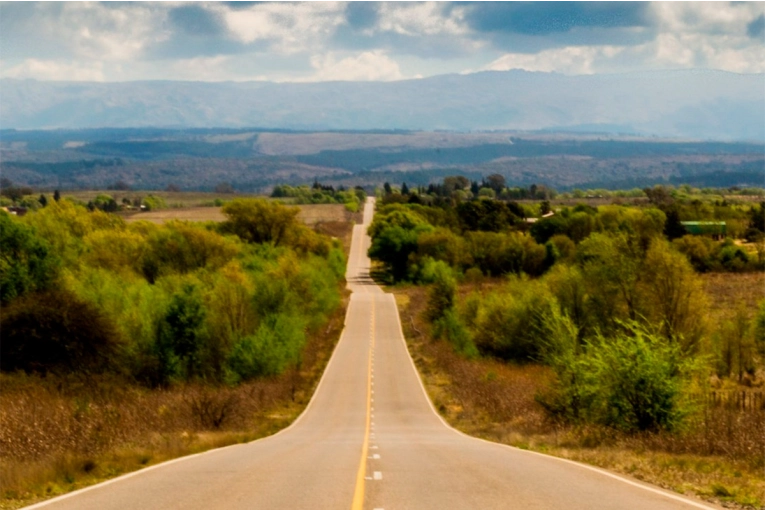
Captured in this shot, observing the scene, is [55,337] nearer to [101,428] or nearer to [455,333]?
[101,428]

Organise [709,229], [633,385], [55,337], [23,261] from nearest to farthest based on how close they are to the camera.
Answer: [633,385], [55,337], [23,261], [709,229]

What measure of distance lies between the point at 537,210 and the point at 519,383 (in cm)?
13106

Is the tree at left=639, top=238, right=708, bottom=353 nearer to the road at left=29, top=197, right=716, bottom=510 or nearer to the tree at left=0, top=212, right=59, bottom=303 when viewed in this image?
the road at left=29, top=197, right=716, bottom=510

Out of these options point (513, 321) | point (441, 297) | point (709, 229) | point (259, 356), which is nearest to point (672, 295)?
point (513, 321)

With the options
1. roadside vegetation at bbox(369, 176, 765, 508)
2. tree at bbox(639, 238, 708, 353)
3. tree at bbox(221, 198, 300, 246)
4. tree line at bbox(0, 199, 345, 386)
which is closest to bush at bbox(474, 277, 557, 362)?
roadside vegetation at bbox(369, 176, 765, 508)

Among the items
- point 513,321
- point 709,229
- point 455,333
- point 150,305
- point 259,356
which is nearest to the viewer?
point 259,356

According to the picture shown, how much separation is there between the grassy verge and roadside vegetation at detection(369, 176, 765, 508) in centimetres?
6

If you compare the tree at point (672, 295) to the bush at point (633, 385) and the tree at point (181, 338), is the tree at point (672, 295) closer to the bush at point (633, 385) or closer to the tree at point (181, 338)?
the bush at point (633, 385)

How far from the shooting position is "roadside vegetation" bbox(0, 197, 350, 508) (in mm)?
19734

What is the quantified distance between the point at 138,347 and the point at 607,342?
95.8 feet

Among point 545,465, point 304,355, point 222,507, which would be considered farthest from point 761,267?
point 222,507

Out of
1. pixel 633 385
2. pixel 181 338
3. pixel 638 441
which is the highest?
pixel 633 385

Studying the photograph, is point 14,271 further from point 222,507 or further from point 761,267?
point 761,267

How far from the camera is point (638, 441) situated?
21.5m
